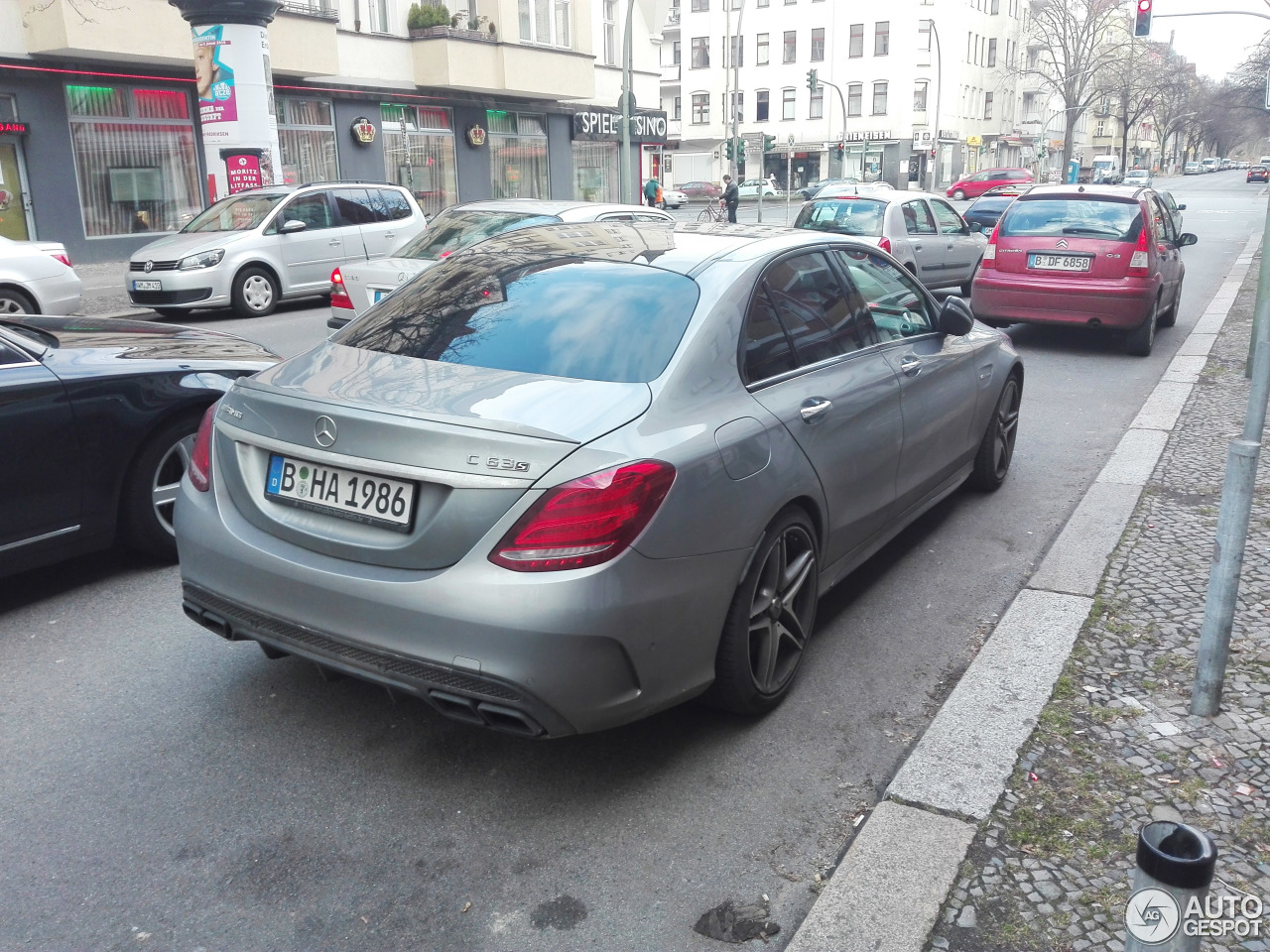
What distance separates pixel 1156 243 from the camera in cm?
1141

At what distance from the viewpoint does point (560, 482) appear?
9.81ft

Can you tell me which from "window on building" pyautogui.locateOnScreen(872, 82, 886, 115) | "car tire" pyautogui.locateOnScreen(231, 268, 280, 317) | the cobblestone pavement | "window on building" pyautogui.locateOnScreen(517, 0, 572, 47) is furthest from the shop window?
"window on building" pyautogui.locateOnScreen(872, 82, 886, 115)

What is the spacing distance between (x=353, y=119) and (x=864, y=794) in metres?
28.1

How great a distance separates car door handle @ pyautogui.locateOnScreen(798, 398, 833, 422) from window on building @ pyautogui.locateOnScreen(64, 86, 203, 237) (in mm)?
21708

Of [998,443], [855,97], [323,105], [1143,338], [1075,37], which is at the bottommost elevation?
[1143,338]

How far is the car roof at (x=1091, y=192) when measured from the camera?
11391 mm

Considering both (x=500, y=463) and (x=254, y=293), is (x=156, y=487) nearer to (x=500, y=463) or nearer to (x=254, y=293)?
(x=500, y=463)

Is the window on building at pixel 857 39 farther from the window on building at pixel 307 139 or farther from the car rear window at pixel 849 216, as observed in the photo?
the car rear window at pixel 849 216

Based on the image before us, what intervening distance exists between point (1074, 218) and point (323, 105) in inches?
837

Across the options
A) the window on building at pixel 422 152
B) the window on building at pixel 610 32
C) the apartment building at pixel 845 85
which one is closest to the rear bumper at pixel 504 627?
the window on building at pixel 422 152

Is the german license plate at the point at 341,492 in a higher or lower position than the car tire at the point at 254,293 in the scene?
higher

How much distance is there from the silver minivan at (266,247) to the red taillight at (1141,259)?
8656mm

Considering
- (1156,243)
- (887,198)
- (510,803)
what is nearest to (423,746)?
(510,803)

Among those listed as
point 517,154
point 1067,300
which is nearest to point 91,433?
point 1067,300
